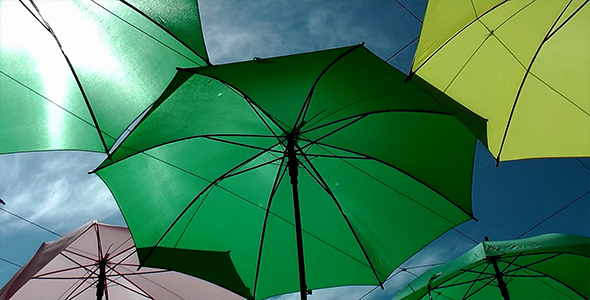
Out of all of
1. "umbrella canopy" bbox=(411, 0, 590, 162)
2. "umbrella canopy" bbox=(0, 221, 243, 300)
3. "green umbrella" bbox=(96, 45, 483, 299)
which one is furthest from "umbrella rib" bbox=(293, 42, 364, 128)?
"umbrella canopy" bbox=(0, 221, 243, 300)

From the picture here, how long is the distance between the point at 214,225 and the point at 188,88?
2.20 metres

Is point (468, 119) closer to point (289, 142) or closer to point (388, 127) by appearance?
point (388, 127)

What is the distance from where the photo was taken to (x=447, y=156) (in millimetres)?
5980

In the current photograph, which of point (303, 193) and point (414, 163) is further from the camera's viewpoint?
point (303, 193)

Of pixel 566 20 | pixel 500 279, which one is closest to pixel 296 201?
pixel 566 20

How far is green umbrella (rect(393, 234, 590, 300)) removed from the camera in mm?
7484

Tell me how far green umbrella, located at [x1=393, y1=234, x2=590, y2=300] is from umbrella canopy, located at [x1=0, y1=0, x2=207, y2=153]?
4.99 meters

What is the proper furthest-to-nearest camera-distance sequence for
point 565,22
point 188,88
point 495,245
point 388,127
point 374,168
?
point 495,245 → point 374,168 → point 388,127 → point 565,22 → point 188,88

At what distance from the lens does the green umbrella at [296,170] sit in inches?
199

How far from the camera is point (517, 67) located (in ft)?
19.9

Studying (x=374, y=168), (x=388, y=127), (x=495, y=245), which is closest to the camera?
(x=388, y=127)

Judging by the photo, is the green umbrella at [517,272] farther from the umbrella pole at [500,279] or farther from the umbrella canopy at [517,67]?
the umbrella canopy at [517,67]

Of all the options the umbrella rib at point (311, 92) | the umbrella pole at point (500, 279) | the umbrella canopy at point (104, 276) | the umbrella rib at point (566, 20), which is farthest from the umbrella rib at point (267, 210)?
the umbrella pole at point (500, 279)

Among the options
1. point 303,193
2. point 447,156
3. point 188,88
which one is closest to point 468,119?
point 447,156
